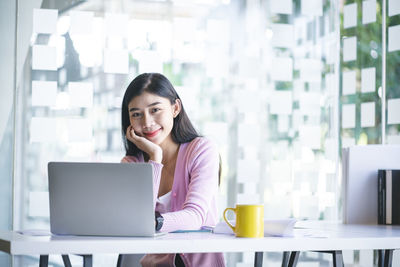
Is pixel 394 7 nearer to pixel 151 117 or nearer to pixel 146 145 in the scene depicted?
pixel 151 117

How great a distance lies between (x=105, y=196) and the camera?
5.23 ft

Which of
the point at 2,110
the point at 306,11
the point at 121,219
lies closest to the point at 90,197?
the point at 121,219

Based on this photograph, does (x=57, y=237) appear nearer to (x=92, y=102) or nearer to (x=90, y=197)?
(x=90, y=197)

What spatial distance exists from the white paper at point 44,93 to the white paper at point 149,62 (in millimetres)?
591

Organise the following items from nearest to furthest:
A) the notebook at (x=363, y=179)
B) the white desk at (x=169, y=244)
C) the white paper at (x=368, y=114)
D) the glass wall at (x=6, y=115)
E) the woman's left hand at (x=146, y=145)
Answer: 1. the white desk at (x=169, y=244)
2. the woman's left hand at (x=146, y=145)
3. the notebook at (x=363, y=179)
4. the glass wall at (x=6, y=115)
5. the white paper at (x=368, y=114)

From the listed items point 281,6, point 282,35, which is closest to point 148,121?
point 282,35

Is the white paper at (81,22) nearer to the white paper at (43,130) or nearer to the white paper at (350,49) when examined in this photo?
the white paper at (43,130)

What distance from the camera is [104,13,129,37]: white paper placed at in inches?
162

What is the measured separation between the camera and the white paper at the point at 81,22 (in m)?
4.02

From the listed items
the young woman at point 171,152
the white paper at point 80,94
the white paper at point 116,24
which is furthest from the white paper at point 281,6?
the young woman at point 171,152

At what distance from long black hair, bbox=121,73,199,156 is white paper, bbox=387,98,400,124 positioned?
7.58 feet

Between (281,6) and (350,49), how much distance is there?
2.04 feet

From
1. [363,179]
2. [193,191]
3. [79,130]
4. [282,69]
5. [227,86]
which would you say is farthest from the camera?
[282,69]

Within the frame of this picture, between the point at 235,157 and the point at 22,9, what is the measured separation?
172 centimetres
